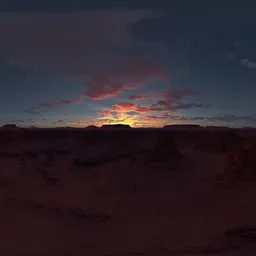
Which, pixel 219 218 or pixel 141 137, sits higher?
pixel 141 137

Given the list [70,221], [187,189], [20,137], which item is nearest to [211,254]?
[70,221]

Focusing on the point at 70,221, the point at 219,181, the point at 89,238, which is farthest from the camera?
the point at 219,181

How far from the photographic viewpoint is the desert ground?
7.99 meters

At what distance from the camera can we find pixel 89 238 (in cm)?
855

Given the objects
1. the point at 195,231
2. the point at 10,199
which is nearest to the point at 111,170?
the point at 10,199

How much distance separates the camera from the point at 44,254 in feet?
24.2

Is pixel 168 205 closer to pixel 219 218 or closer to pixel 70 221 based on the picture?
pixel 219 218

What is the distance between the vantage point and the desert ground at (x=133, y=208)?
26.2 feet

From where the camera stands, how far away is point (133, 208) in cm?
1172

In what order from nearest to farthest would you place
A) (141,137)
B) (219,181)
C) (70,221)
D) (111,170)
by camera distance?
1. (70,221)
2. (219,181)
3. (111,170)
4. (141,137)

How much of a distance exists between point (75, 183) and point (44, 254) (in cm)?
954

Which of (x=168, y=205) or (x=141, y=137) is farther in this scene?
(x=141, y=137)

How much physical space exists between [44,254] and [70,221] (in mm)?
A: 2624

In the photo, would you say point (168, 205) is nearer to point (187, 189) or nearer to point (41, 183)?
point (187, 189)
